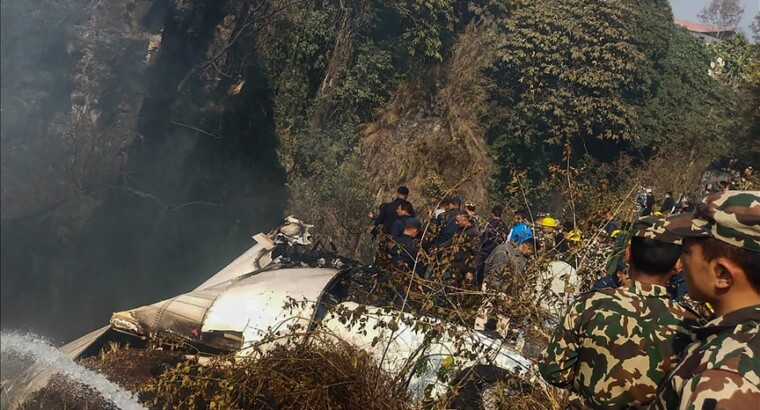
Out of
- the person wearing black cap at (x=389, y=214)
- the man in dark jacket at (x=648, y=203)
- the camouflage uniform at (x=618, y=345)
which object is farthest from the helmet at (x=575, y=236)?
the man in dark jacket at (x=648, y=203)

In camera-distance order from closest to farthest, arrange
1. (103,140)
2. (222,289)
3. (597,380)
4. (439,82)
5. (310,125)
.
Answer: (597,380) < (222,289) < (103,140) < (310,125) < (439,82)

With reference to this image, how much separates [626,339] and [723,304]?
0.58m

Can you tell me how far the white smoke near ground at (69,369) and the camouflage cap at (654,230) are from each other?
4.02 meters

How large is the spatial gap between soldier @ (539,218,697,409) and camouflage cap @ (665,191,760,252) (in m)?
0.53

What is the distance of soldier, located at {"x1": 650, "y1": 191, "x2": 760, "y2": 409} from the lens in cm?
145

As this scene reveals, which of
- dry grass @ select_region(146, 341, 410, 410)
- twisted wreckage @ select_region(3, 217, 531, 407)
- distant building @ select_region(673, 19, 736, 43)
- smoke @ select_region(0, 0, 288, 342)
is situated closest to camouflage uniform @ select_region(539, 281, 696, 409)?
dry grass @ select_region(146, 341, 410, 410)

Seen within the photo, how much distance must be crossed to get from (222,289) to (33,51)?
3348mm

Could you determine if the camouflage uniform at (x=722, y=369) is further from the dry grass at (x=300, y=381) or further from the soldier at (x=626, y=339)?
the dry grass at (x=300, y=381)

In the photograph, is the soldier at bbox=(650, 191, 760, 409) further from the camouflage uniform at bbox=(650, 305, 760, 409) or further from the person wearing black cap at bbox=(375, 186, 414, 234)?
the person wearing black cap at bbox=(375, 186, 414, 234)

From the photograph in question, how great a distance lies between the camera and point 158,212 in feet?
32.8

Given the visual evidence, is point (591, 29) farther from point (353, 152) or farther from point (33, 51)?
point (33, 51)

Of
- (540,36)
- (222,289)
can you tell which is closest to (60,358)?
(222,289)

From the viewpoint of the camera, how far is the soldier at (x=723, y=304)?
1446mm

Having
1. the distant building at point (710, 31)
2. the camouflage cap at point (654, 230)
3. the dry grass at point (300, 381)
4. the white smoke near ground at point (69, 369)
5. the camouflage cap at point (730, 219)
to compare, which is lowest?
the white smoke near ground at point (69, 369)
